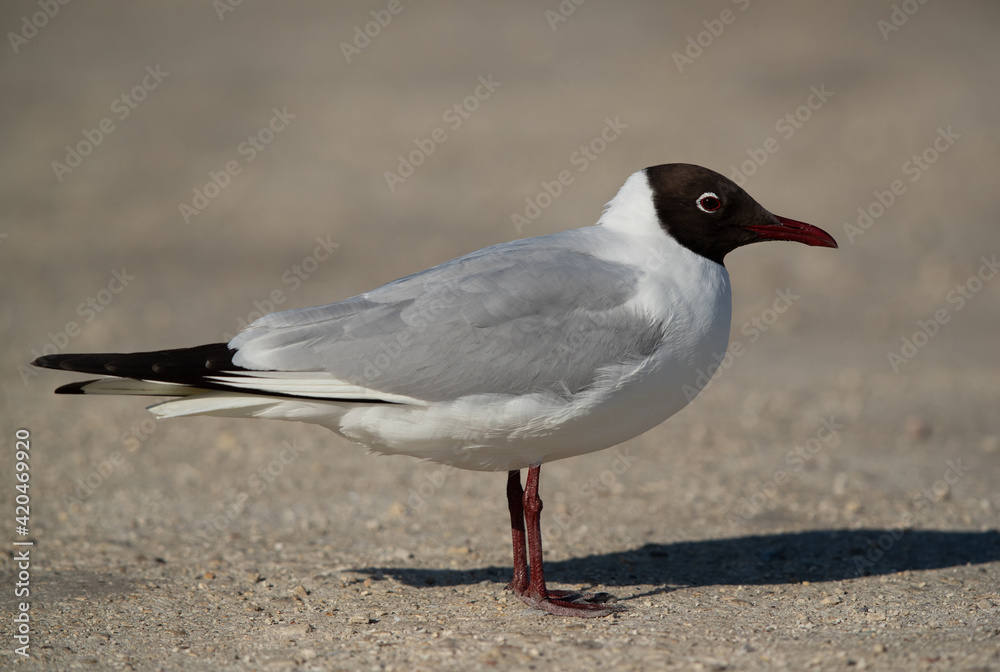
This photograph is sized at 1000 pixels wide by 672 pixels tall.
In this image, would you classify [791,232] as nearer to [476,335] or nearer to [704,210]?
[704,210]

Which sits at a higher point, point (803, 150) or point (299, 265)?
point (803, 150)

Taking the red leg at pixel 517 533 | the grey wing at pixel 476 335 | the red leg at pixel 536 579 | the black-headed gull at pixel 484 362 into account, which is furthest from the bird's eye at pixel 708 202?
the red leg at pixel 517 533

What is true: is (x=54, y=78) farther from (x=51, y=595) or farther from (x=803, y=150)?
(x=51, y=595)

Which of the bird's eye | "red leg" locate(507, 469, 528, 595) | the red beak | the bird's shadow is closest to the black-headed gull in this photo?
"red leg" locate(507, 469, 528, 595)

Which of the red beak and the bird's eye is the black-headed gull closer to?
the bird's eye

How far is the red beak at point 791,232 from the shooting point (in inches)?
213

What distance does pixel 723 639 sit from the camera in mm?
4535

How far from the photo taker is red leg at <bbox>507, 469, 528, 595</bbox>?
5.33 meters

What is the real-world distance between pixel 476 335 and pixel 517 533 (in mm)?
1233

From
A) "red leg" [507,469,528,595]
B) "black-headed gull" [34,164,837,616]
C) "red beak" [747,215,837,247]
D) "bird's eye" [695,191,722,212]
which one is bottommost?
"red leg" [507,469,528,595]

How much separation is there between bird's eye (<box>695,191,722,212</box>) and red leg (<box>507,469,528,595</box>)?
172cm

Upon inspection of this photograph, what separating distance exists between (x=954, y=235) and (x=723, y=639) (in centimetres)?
1164

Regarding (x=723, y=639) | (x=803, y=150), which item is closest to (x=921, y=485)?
(x=723, y=639)

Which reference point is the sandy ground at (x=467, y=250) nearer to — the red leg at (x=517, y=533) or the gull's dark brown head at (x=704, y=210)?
the red leg at (x=517, y=533)
